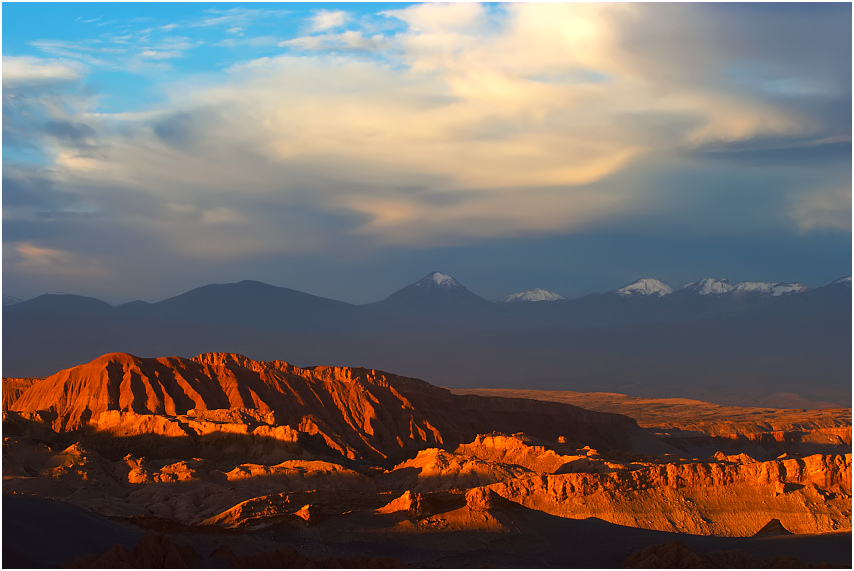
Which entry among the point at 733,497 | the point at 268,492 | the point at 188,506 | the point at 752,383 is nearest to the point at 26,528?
the point at 188,506

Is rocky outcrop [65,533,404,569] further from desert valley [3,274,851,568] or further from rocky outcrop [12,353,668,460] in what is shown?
rocky outcrop [12,353,668,460]

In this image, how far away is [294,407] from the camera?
254ft

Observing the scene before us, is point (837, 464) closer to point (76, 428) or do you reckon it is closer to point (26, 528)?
point (26, 528)

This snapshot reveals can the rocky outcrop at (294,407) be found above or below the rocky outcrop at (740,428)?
above

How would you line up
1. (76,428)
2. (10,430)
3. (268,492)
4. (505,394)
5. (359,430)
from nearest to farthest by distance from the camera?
1. (268,492)
2. (10,430)
3. (76,428)
4. (359,430)
5. (505,394)

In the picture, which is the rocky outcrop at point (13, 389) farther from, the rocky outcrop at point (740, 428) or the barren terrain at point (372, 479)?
the rocky outcrop at point (740, 428)

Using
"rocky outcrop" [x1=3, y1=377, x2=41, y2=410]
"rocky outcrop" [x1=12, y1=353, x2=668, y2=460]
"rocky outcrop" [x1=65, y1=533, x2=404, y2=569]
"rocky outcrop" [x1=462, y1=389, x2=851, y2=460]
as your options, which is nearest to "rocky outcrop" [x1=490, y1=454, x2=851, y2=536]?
"rocky outcrop" [x1=65, y1=533, x2=404, y2=569]

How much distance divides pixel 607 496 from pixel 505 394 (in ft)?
375

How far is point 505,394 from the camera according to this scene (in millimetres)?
152125

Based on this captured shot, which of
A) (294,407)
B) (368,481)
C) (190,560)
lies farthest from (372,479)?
(190,560)

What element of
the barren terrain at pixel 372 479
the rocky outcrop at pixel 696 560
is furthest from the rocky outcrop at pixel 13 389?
the rocky outcrop at pixel 696 560

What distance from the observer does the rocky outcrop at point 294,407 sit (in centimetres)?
6944

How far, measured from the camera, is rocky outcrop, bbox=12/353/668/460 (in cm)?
6944

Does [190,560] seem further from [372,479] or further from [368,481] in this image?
[372,479]
